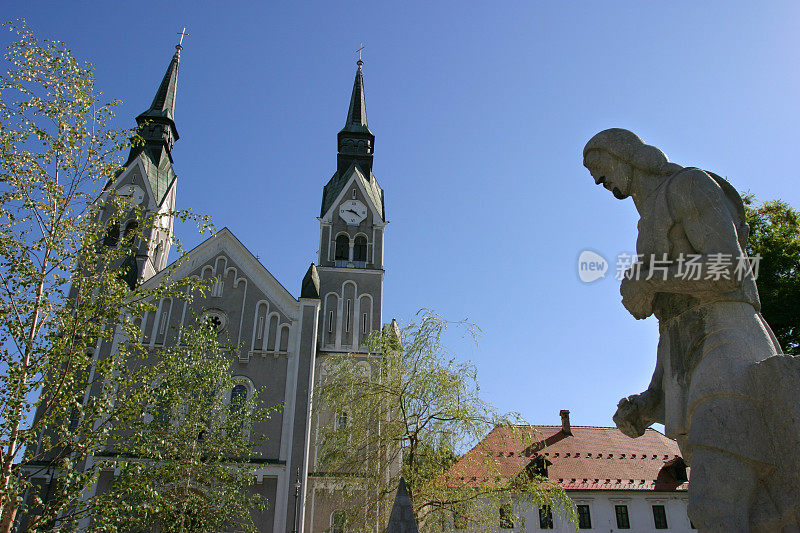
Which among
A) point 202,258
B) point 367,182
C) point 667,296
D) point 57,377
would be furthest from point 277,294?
point 667,296

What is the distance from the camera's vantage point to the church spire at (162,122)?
34.0m

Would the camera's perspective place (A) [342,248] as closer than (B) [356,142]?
Yes

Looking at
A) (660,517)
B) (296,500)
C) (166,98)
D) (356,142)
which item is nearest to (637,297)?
(296,500)

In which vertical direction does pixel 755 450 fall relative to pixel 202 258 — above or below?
below

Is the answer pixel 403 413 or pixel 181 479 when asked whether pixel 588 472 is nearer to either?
pixel 403 413

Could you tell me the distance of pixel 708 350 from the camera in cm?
315

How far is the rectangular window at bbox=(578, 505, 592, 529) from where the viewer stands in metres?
26.3

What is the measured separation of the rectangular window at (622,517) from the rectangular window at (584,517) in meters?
1.25

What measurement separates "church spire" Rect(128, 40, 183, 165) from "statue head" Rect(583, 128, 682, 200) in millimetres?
31680

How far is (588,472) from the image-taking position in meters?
28.5

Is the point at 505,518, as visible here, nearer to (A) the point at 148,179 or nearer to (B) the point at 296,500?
(B) the point at 296,500

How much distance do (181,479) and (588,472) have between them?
797 inches

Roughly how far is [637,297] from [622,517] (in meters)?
26.8

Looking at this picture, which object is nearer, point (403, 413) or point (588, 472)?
point (403, 413)
